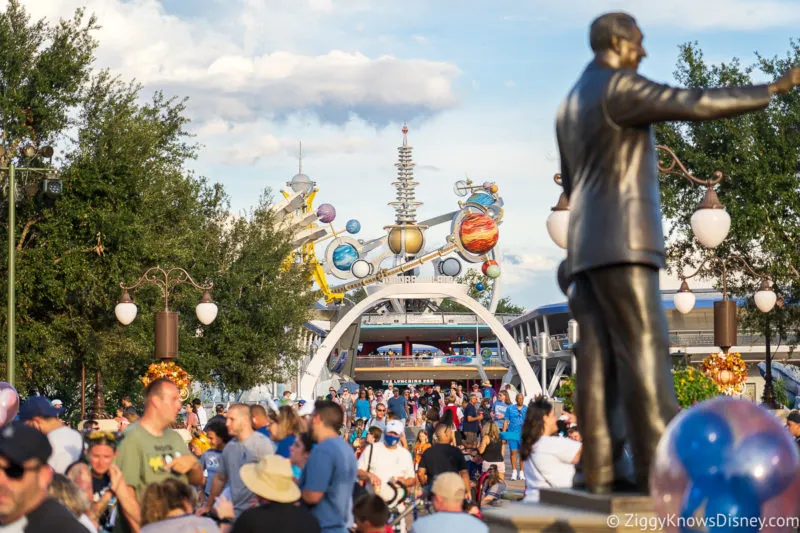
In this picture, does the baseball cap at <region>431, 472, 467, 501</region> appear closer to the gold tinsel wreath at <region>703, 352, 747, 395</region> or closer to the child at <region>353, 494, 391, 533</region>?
the child at <region>353, 494, 391, 533</region>

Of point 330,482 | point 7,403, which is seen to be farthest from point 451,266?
point 330,482

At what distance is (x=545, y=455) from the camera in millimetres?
8852

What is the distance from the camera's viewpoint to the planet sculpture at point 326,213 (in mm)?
80312

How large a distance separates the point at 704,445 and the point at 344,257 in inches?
2841

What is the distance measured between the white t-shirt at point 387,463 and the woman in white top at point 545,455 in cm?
306

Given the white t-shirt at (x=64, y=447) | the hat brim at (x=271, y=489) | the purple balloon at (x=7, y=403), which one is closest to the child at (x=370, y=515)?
the hat brim at (x=271, y=489)

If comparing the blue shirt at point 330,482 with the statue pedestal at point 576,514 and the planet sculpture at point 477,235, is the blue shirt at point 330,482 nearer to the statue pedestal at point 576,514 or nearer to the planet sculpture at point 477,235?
the statue pedestal at point 576,514

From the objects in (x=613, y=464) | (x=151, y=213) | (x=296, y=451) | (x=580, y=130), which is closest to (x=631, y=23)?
(x=580, y=130)

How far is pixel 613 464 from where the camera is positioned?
20.1 ft

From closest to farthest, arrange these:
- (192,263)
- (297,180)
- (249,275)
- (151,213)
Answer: (151,213) → (192,263) → (249,275) → (297,180)

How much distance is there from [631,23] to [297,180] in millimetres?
69270

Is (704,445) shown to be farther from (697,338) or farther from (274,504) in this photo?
(697,338)

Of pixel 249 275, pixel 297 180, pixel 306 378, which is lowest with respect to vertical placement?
pixel 306 378

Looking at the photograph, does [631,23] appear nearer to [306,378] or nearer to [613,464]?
[613,464]
